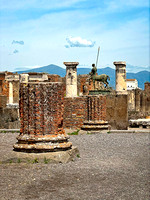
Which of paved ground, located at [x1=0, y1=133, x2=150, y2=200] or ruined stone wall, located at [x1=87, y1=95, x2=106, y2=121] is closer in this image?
paved ground, located at [x1=0, y1=133, x2=150, y2=200]

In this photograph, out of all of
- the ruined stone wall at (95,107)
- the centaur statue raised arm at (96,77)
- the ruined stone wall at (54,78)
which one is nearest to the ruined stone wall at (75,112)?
the ruined stone wall at (95,107)

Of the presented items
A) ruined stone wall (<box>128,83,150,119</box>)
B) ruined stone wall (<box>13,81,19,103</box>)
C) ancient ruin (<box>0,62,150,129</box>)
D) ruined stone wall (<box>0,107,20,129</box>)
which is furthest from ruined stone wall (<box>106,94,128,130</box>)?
ruined stone wall (<box>13,81,19,103</box>)

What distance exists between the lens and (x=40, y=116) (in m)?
7.47

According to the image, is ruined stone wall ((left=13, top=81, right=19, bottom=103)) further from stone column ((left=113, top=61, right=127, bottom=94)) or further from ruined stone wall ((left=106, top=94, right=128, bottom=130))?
ruined stone wall ((left=106, top=94, right=128, bottom=130))

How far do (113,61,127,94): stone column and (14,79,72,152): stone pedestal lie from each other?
874 cm

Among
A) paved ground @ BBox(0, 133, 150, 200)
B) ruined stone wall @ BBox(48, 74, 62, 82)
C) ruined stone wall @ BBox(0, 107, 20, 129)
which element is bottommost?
paved ground @ BBox(0, 133, 150, 200)

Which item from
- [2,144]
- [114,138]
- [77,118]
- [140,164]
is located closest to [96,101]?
[77,118]

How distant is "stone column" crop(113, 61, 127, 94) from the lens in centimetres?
1592

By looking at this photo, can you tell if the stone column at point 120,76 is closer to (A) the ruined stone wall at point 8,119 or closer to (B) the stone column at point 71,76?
(B) the stone column at point 71,76

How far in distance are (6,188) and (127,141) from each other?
6173 millimetres

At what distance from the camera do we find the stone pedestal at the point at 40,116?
7430mm

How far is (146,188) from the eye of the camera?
225 inches

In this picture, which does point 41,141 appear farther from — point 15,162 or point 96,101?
point 96,101

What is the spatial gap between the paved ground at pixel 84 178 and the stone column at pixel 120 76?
7.29 m
